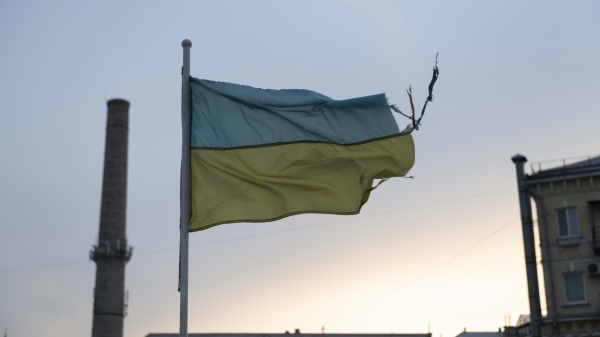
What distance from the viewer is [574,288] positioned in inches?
1564

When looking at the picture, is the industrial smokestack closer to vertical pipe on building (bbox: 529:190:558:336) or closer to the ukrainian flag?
vertical pipe on building (bbox: 529:190:558:336)

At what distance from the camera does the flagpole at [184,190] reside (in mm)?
9430

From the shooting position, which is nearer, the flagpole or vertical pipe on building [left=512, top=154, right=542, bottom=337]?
the flagpole

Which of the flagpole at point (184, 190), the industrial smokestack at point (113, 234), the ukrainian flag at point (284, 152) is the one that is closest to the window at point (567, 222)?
the ukrainian flag at point (284, 152)

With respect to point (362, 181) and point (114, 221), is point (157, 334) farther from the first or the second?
point (362, 181)

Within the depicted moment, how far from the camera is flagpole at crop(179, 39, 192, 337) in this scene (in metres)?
9.43

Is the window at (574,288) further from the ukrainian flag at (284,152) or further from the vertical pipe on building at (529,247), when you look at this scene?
the ukrainian flag at (284,152)

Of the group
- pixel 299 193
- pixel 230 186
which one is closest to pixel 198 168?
pixel 230 186

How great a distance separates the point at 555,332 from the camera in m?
39.2

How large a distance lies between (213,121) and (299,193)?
4.57 ft

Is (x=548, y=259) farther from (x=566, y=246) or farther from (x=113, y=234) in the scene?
(x=113, y=234)

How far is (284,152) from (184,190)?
4.53ft

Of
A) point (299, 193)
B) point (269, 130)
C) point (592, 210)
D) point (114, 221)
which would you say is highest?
point (114, 221)

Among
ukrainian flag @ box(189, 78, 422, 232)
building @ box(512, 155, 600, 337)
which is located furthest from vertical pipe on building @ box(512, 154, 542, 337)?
ukrainian flag @ box(189, 78, 422, 232)
